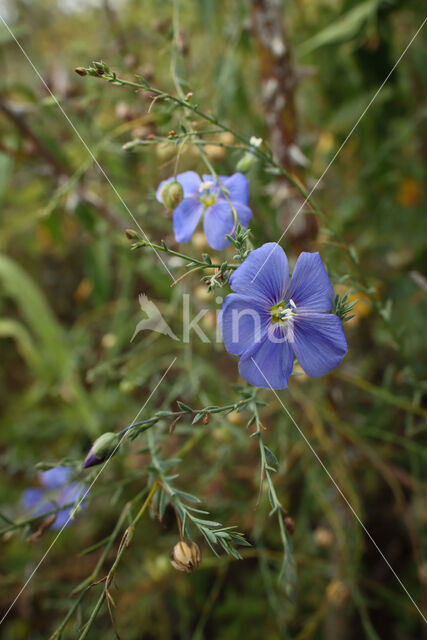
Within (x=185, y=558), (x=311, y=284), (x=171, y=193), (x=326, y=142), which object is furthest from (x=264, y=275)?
(x=326, y=142)

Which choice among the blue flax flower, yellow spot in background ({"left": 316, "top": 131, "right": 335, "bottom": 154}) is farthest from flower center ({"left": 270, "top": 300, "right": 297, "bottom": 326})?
yellow spot in background ({"left": 316, "top": 131, "right": 335, "bottom": 154})

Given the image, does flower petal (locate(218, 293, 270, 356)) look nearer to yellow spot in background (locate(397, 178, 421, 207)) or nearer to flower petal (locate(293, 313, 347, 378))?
flower petal (locate(293, 313, 347, 378))

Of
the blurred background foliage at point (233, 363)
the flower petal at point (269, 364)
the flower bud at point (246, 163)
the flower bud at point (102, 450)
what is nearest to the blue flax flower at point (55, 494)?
the blurred background foliage at point (233, 363)

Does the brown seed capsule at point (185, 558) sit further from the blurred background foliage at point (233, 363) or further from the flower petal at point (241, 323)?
the blurred background foliage at point (233, 363)

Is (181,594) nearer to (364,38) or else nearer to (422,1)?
(364,38)

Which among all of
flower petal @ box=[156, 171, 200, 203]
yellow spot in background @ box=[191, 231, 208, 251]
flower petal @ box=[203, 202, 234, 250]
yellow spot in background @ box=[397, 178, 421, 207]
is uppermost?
flower petal @ box=[156, 171, 200, 203]

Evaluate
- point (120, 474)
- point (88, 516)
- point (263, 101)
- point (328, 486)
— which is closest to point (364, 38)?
point (263, 101)

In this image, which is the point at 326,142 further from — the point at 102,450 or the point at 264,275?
the point at 102,450
